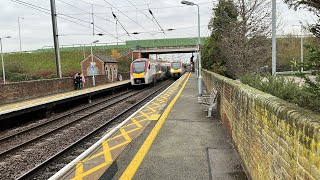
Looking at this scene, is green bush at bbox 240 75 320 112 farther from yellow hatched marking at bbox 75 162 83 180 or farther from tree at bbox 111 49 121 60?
tree at bbox 111 49 121 60

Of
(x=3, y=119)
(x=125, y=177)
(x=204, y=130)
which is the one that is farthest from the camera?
(x=3, y=119)

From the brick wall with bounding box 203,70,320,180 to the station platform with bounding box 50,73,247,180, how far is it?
2.22ft

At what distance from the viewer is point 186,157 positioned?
5.96 metres

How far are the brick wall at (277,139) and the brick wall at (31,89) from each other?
17.1 metres

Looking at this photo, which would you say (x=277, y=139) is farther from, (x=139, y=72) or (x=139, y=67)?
(x=139, y=67)

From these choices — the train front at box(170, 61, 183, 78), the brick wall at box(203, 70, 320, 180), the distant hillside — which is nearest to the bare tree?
the brick wall at box(203, 70, 320, 180)

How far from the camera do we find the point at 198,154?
616 centimetres

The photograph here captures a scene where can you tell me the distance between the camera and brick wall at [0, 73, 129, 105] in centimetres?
1839

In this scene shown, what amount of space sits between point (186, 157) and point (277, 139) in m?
2.97

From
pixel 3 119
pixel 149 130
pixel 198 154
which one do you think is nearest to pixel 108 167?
pixel 198 154

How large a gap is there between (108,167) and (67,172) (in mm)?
755

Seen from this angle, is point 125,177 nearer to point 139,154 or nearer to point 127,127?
point 139,154

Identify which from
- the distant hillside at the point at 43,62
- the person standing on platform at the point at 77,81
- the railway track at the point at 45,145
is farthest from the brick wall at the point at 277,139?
the distant hillside at the point at 43,62

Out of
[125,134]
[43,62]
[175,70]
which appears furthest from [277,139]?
[43,62]
